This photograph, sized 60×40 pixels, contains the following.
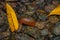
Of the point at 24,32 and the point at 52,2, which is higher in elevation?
the point at 52,2

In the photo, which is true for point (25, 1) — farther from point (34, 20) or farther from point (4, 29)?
point (4, 29)

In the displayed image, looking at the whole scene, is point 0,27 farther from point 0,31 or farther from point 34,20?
point 34,20

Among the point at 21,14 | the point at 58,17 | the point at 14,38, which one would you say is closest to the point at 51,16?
the point at 58,17

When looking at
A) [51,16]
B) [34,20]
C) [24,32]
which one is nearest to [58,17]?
[51,16]

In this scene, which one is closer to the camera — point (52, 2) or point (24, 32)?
point (24, 32)

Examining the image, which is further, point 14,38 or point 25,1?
point 25,1

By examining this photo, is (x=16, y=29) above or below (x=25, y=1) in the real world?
below
